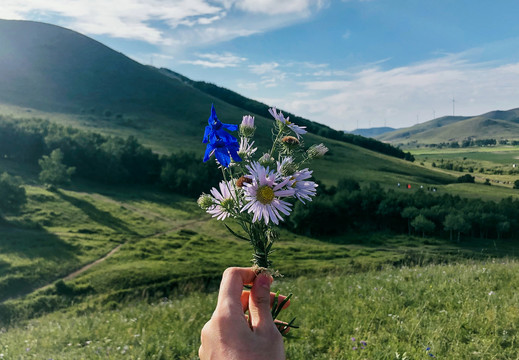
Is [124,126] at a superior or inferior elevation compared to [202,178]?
superior

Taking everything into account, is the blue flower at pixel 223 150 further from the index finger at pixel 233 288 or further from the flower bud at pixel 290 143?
the index finger at pixel 233 288

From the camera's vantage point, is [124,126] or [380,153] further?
[380,153]

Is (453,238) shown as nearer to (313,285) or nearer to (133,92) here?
(313,285)

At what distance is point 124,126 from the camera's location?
156 meters

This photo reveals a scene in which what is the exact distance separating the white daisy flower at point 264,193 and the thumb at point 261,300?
44 centimetres

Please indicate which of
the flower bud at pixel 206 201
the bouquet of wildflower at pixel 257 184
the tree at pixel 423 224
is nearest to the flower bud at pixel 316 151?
the bouquet of wildflower at pixel 257 184

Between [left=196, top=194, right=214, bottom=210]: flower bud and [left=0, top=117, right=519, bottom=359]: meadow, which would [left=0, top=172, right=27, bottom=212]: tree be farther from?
[left=196, top=194, right=214, bottom=210]: flower bud

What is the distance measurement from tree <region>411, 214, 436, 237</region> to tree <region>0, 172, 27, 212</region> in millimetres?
93350

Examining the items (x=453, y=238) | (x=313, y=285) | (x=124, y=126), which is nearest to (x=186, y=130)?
(x=124, y=126)

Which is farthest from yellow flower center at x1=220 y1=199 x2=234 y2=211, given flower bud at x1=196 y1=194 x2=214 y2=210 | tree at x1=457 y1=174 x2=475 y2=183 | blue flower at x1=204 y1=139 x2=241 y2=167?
tree at x1=457 y1=174 x2=475 y2=183

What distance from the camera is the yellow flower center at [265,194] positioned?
2.23m

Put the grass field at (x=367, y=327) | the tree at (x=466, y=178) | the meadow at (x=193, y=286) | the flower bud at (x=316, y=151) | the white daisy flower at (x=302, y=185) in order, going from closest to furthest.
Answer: the white daisy flower at (x=302, y=185)
the flower bud at (x=316, y=151)
the grass field at (x=367, y=327)
the meadow at (x=193, y=286)
the tree at (x=466, y=178)

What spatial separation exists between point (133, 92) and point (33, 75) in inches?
2040

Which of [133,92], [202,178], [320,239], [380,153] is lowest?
[320,239]
